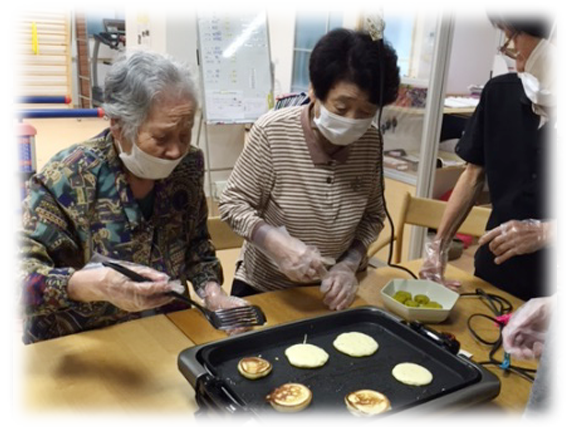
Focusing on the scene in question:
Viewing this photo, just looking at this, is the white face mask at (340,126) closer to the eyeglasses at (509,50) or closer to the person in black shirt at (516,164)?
the person in black shirt at (516,164)

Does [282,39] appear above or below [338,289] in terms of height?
above

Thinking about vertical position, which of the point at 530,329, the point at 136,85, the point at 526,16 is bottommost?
the point at 530,329

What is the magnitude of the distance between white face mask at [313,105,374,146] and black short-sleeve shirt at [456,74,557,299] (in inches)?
13.0

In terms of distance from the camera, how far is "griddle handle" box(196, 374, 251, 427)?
2.52ft

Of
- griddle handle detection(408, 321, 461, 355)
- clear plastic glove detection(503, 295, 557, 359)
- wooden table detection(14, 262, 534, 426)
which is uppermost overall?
clear plastic glove detection(503, 295, 557, 359)

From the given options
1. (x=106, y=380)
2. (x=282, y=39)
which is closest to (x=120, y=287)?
(x=106, y=380)

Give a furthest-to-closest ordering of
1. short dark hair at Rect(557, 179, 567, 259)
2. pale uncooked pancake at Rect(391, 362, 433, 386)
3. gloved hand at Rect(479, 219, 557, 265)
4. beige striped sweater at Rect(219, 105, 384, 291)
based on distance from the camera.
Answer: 1. beige striped sweater at Rect(219, 105, 384, 291)
2. pale uncooked pancake at Rect(391, 362, 433, 386)
3. gloved hand at Rect(479, 219, 557, 265)
4. short dark hair at Rect(557, 179, 567, 259)

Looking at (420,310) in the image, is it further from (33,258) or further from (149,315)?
(33,258)

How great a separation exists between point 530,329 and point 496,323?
0.60 meters

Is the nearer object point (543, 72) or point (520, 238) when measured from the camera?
A: point (543, 72)

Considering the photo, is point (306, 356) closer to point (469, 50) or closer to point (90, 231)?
point (90, 231)

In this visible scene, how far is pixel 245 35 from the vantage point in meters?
3.39

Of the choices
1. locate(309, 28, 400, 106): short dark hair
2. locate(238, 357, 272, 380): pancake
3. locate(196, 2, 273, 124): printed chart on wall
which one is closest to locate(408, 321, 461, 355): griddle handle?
locate(238, 357, 272, 380): pancake

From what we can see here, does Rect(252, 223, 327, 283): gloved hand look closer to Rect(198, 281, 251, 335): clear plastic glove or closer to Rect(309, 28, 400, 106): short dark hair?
Rect(198, 281, 251, 335): clear plastic glove
